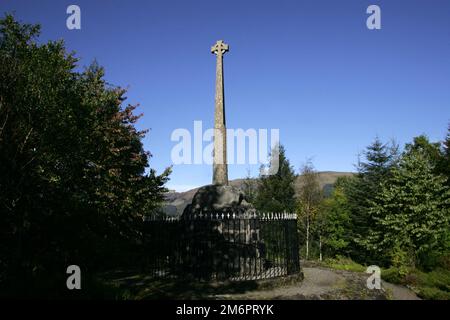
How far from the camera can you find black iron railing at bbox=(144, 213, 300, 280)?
1242cm

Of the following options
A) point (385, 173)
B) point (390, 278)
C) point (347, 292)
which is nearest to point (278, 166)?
point (385, 173)

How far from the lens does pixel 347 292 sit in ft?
37.0

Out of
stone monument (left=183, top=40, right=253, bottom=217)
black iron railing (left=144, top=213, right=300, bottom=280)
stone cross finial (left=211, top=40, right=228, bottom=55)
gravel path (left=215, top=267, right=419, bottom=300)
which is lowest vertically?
gravel path (left=215, top=267, right=419, bottom=300)

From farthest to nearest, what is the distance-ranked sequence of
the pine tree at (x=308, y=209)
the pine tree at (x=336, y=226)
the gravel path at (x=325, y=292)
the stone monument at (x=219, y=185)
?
the pine tree at (x=308, y=209) → the pine tree at (x=336, y=226) → the stone monument at (x=219, y=185) → the gravel path at (x=325, y=292)

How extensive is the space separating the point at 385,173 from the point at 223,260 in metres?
24.3

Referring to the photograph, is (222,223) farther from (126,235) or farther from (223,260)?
(126,235)

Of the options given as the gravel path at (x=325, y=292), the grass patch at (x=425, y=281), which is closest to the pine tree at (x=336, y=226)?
Result: the grass patch at (x=425, y=281)

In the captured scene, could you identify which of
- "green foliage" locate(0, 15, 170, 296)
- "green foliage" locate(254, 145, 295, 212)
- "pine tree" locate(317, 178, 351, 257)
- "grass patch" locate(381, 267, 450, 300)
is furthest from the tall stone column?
"green foliage" locate(254, 145, 295, 212)

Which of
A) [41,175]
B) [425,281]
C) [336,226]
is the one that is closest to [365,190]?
[336,226]

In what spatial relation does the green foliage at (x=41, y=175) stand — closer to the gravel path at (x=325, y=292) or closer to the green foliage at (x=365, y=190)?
the gravel path at (x=325, y=292)

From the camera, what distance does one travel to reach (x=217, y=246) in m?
12.8

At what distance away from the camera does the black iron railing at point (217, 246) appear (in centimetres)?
1242

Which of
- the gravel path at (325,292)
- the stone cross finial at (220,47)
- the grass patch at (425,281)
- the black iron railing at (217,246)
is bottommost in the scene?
the grass patch at (425,281)

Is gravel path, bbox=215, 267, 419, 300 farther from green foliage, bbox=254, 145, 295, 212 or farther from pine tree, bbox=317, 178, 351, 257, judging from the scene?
green foliage, bbox=254, 145, 295, 212
